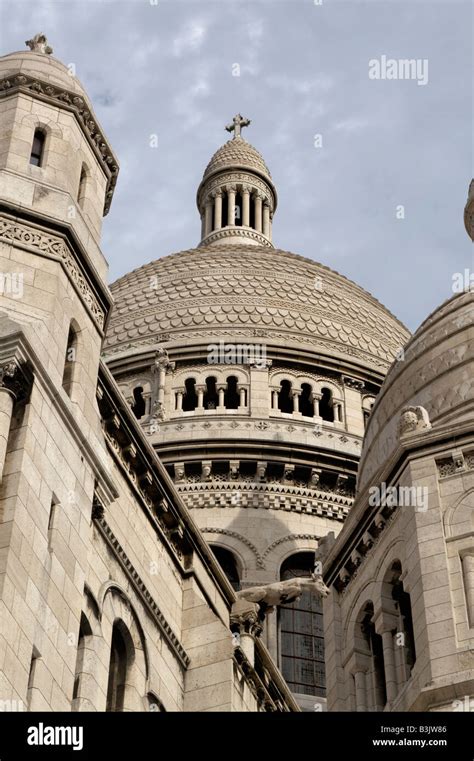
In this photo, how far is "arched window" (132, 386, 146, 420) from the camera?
161 ft

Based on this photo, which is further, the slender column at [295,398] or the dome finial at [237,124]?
the dome finial at [237,124]

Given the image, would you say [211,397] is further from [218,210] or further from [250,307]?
[218,210]

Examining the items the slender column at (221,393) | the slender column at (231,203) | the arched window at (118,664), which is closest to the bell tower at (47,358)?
the arched window at (118,664)

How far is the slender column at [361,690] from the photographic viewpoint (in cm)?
2856

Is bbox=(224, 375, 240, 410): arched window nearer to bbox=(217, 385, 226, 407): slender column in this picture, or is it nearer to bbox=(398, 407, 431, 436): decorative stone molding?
bbox=(217, 385, 226, 407): slender column

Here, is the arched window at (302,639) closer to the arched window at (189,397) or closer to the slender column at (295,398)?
the slender column at (295,398)

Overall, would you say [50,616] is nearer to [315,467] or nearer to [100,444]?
[100,444]

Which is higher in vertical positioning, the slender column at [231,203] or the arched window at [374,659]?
the slender column at [231,203]

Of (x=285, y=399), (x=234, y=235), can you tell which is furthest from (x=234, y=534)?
(x=234, y=235)

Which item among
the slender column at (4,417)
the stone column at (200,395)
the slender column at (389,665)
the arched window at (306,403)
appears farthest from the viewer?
the arched window at (306,403)

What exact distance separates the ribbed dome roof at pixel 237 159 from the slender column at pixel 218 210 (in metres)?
1.18

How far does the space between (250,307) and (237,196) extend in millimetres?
14565

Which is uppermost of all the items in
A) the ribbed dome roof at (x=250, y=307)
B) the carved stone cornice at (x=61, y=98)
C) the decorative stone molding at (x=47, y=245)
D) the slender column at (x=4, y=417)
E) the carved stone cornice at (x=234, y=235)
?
the carved stone cornice at (x=234, y=235)

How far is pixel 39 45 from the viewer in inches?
956
